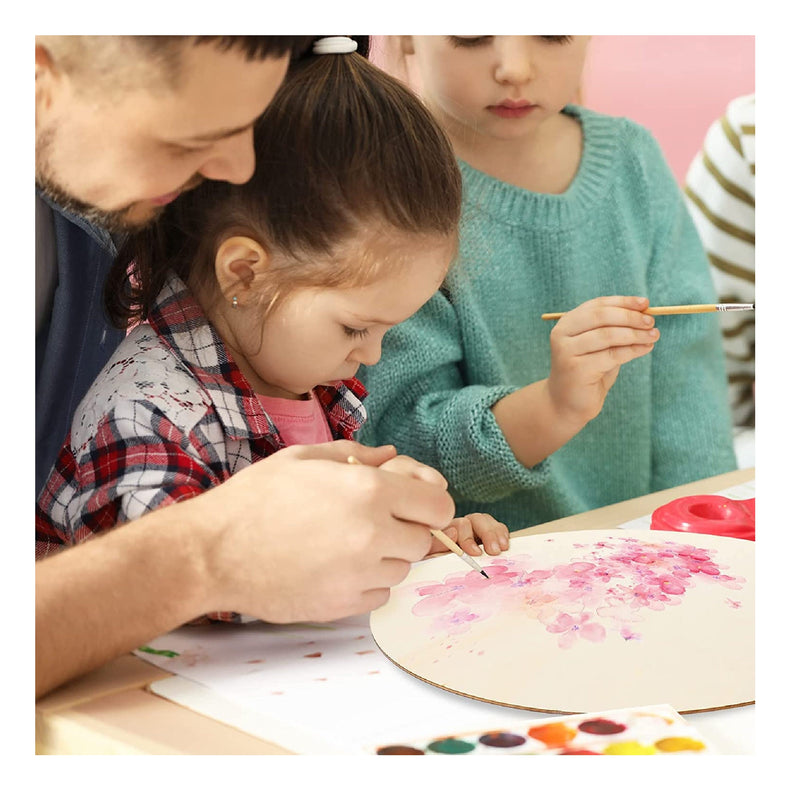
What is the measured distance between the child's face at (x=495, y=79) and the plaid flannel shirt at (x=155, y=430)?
0.66 feet

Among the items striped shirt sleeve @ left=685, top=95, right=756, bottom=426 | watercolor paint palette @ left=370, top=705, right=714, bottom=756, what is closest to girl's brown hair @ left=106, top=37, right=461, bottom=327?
watercolor paint palette @ left=370, top=705, right=714, bottom=756

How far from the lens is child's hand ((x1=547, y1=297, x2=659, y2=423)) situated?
71cm

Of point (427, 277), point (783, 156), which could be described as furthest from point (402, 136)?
point (783, 156)

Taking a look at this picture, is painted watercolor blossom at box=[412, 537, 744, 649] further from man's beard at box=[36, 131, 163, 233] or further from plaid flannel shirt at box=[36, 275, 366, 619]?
man's beard at box=[36, 131, 163, 233]

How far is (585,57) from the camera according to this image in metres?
0.68

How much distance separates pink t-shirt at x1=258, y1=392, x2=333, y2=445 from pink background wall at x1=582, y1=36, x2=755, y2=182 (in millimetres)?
290

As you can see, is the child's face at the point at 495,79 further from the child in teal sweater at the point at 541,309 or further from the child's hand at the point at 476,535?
the child's hand at the point at 476,535

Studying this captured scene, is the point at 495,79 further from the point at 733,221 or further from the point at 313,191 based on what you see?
the point at 733,221

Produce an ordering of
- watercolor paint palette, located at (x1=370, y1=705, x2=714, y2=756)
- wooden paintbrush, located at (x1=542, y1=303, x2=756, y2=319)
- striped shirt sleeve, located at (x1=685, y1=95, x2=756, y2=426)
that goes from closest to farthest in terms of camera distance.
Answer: watercolor paint palette, located at (x1=370, y1=705, x2=714, y2=756)
wooden paintbrush, located at (x1=542, y1=303, x2=756, y2=319)
striped shirt sleeve, located at (x1=685, y1=95, x2=756, y2=426)

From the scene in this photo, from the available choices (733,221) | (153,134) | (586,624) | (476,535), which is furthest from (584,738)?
(733,221)

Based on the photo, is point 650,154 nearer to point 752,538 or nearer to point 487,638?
point 752,538

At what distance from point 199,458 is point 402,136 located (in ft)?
0.70

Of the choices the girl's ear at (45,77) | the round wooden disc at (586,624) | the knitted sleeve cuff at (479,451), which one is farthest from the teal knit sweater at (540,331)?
the girl's ear at (45,77)

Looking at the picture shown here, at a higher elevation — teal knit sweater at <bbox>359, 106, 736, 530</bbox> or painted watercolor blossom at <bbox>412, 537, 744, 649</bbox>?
teal knit sweater at <bbox>359, 106, 736, 530</bbox>
